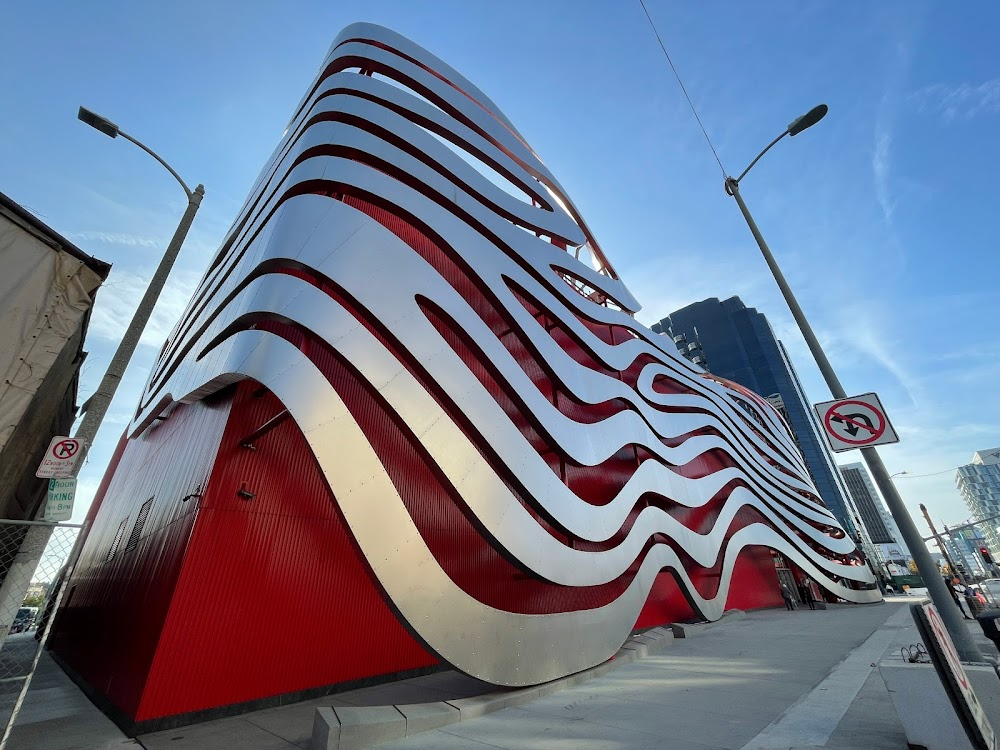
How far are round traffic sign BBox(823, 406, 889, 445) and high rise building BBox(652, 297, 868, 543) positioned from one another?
105m

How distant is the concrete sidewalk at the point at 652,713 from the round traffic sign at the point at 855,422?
7.89ft

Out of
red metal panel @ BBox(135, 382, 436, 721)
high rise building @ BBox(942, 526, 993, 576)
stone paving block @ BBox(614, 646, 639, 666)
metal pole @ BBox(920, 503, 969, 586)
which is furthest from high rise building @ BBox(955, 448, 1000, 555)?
red metal panel @ BBox(135, 382, 436, 721)

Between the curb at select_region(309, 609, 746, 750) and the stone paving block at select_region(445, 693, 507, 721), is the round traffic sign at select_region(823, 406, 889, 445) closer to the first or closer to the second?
the curb at select_region(309, 609, 746, 750)

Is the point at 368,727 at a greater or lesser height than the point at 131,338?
lesser

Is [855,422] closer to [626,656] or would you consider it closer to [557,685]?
[557,685]

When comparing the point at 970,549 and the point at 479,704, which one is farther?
the point at 970,549

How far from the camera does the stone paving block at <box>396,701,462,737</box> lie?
18.6ft

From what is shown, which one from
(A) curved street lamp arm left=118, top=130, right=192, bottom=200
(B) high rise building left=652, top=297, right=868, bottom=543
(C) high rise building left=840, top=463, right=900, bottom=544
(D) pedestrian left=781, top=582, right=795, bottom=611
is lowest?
(D) pedestrian left=781, top=582, right=795, bottom=611

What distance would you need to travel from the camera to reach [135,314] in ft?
21.9

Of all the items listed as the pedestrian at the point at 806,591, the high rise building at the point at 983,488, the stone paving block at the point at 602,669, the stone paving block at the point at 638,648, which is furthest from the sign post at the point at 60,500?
the high rise building at the point at 983,488

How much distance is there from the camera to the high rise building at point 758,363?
334 feet

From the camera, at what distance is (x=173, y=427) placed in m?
12.5

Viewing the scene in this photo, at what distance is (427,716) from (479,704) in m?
0.93

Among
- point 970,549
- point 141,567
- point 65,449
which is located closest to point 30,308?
point 65,449
